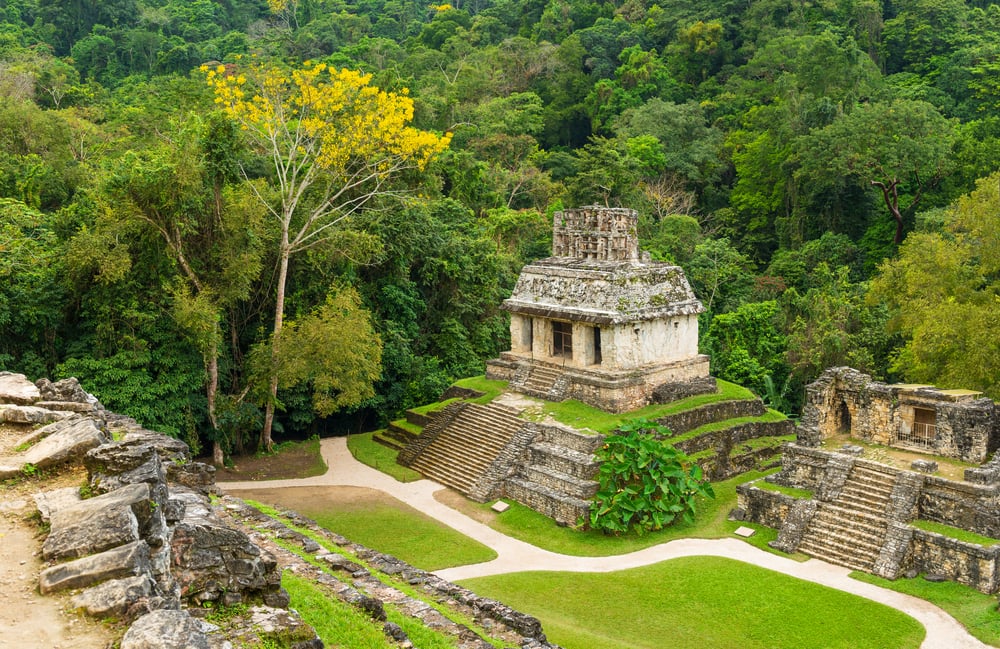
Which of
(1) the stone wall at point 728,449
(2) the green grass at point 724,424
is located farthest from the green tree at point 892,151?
(1) the stone wall at point 728,449

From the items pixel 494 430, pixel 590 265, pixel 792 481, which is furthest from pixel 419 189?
pixel 792 481

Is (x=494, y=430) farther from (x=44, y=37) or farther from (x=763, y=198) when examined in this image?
(x=44, y=37)

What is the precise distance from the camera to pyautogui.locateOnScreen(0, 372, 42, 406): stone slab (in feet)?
30.5

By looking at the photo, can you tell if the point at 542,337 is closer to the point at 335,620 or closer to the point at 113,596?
the point at 335,620

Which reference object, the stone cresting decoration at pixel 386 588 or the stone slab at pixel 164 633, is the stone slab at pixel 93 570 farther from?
the stone cresting decoration at pixel 386 588

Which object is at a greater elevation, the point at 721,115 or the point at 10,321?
the point at 721,115

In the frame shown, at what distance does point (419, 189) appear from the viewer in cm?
2786

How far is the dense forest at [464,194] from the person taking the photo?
2086 cm

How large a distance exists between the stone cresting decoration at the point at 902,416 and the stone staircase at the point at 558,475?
4798 millimetres

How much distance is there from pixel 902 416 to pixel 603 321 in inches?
282

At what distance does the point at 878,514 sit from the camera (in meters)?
16.7

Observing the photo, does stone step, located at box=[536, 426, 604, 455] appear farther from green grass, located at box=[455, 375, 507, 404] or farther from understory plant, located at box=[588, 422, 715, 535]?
green grass, located at box=[455, 375, 507, 404]

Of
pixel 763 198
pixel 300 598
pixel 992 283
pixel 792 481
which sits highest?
pixel 763 198

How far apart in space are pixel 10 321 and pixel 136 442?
1529 centimetres
